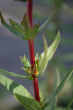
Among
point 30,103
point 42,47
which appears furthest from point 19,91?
point 42,47

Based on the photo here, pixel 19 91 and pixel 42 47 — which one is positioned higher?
pixel 19 91

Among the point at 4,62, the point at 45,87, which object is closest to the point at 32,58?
the point at 45,87

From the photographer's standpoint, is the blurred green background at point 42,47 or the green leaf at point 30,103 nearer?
the green leaf at point 30,103

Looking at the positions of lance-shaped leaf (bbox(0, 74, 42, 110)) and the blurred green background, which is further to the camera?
the blurred green background

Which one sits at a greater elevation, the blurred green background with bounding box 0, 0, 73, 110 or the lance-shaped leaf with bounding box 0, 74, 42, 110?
the lance-shaped leaf with bounding box 0, 74, 42, 110

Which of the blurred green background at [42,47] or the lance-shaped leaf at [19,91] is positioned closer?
the lance-shaped leaf at [19,91]

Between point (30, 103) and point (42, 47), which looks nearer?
point (30, 103)

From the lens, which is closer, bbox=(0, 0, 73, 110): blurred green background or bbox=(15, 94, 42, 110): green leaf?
bbox=(15, 94, 42, 110): green leaf

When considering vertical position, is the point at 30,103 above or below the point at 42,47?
above

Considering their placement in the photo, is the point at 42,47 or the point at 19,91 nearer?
the point at 19,91

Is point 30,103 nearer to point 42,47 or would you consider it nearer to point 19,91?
point 19,91

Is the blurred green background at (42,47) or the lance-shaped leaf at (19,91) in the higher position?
the lance-shaped leaf at (19,91)
